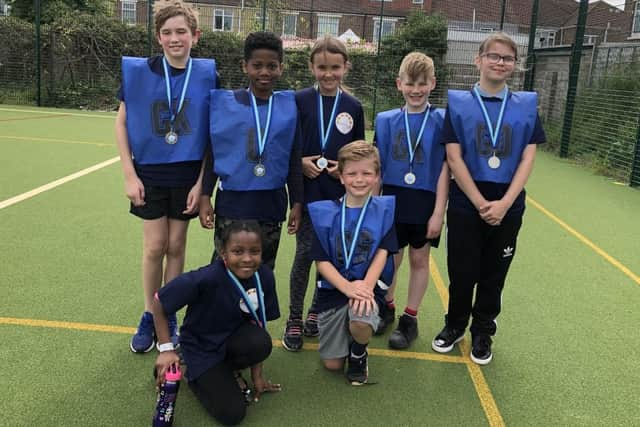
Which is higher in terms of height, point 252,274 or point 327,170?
point 327,170

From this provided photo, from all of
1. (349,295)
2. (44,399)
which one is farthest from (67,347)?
(349,295)

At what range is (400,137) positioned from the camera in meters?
3.10

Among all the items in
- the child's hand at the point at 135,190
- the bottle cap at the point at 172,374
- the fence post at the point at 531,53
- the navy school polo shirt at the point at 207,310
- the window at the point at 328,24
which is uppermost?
the window at the point at 328,24

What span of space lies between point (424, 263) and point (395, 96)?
12108 millimetres

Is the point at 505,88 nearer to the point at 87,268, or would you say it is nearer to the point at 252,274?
the point at 252,274

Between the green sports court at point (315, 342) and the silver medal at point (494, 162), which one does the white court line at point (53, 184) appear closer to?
the green sports court at point (315, 342)

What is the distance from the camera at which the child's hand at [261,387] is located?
2.64 metres

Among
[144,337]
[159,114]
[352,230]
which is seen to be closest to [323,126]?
[352,230]

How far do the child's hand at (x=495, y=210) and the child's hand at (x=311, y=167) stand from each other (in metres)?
0.91

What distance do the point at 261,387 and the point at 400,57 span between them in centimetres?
1375

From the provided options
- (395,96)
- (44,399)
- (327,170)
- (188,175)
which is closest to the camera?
(44,399)

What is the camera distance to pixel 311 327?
334 cm

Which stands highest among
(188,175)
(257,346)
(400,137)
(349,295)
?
(400,137)

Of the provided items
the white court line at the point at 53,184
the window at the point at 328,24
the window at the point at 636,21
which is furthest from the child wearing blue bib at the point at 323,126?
the window at the point at 328,24
